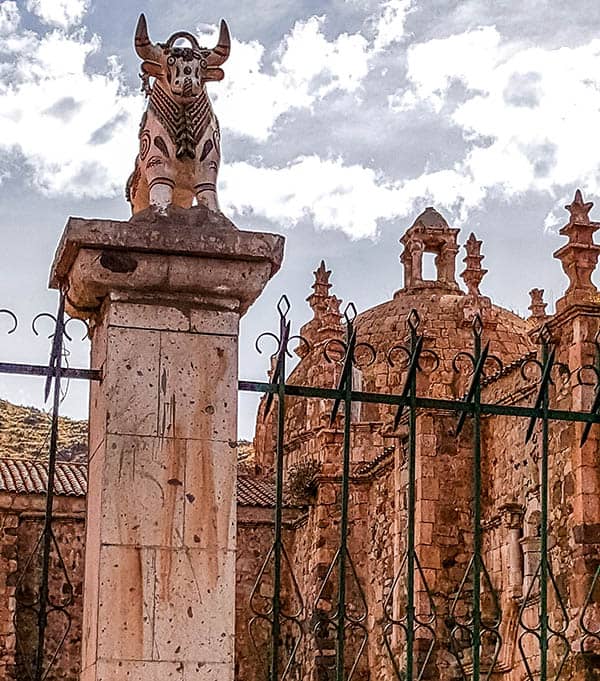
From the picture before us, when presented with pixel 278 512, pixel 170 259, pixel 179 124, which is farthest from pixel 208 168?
pixel 278 512

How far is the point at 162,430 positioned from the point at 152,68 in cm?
171

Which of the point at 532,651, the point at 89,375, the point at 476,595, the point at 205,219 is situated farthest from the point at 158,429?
the point at 532,651

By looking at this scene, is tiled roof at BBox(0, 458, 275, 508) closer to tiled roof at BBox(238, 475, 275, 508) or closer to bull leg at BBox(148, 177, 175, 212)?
tiled roof at BBox(238, 475, 275, 508)

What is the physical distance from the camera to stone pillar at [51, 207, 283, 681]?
492cm

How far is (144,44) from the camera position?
599cm

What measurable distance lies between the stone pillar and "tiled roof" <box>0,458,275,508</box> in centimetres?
1991

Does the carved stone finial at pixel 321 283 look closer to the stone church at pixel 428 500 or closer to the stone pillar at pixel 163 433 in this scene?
the stone church at pixel 428 500

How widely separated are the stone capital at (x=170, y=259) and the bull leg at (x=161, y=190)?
37cm

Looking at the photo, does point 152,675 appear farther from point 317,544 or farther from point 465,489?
point 317,544

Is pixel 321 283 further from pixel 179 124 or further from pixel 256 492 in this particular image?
pixel 179 124

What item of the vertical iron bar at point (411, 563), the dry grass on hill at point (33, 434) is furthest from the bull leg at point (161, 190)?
the dry grass on hill at point (33, 434)

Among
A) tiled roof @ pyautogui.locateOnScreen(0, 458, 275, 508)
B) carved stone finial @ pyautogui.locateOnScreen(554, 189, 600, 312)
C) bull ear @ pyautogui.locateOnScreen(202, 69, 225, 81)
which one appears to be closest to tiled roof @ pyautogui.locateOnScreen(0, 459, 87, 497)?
tiled roof @ pyautogui.locateOnScreen(0, 458, 275, 508)

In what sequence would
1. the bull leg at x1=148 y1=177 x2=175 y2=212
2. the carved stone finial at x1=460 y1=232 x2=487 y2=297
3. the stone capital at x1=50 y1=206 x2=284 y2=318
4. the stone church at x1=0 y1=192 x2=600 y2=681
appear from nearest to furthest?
the stone capital at x1=50 y1=206 x2=284 y2=318 < the bull leg at x1=148 y1=177 x2=175 y2=212 < the stone church at x1=0 y1=192 x2=600 y2=681 < the carved stone finial at x1=460 y1=232 x2=487 y2=297

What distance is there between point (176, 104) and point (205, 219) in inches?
32.7
